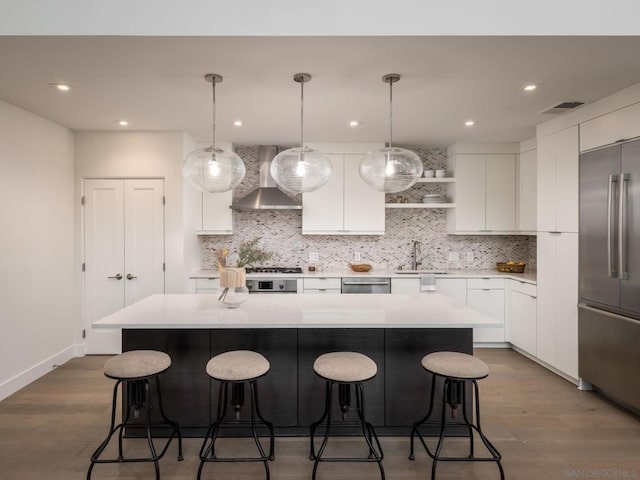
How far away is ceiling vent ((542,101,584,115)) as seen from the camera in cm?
339

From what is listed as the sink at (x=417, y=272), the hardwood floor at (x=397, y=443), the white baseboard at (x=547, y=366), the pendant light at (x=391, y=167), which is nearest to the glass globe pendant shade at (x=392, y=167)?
the pendant light at (x=391, y=167)

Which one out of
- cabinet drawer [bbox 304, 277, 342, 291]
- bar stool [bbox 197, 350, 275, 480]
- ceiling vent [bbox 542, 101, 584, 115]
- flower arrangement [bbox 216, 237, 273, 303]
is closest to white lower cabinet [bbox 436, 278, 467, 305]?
cabinet drawer [bbox 304, 277, 342, 291]

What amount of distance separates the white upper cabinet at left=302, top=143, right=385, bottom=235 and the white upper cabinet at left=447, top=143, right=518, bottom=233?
1079mm

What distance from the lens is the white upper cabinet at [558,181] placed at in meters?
3.59

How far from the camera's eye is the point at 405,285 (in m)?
4.65

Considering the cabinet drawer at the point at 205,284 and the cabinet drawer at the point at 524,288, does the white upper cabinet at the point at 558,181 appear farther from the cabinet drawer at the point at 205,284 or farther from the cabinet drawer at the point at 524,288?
the cabinet drawer at the point at 205,284

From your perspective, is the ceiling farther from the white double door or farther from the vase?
the vase

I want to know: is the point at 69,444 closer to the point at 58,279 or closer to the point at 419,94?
the point at 58,279

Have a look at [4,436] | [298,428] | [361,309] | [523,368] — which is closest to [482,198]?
[523,368]

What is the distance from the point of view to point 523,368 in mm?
4109

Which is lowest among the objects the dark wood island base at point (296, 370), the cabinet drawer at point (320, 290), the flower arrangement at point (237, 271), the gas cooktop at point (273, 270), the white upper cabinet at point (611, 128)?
the dark wood island base at point (296, 370)

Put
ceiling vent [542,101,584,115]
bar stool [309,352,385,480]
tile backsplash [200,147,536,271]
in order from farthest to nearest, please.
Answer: tile backsplash [200,147,536,271] → ceiling vent [542,101,584,115] → bar stool [309,352,385,480]

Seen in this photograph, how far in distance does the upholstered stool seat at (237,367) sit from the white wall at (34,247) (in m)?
2.43

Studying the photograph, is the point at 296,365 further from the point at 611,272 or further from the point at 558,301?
the point at 558,301
